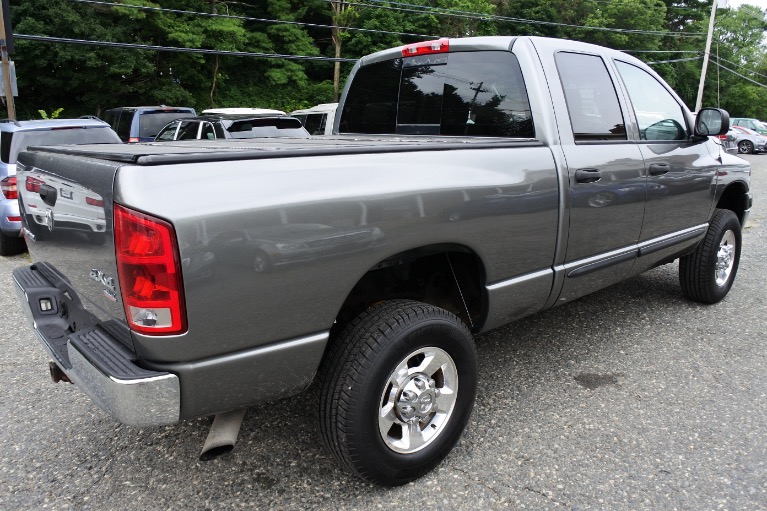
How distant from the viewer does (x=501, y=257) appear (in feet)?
8.73

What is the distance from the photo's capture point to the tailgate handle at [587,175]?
2937 mm

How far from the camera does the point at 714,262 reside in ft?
14.7

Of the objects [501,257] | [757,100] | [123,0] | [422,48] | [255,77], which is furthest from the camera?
[757,100]

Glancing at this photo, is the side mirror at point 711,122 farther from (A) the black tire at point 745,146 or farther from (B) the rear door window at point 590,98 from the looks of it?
(A) the black tire at point 745,146

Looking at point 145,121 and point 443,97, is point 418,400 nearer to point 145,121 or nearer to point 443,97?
point 443,97

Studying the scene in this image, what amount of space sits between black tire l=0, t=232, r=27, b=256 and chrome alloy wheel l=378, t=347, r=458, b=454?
6.41m

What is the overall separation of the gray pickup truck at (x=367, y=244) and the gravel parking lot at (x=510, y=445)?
31cm

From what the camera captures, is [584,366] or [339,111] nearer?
[584,366]

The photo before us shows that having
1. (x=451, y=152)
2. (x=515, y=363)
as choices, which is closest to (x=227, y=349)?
(x=451, y=152)

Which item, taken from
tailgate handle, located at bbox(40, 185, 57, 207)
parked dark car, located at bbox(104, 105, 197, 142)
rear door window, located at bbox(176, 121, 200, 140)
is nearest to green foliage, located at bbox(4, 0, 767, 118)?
parked dark car, located at bbox(104, 105, 197, 142)

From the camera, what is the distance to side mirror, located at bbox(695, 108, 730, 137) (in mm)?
Answer: 4020

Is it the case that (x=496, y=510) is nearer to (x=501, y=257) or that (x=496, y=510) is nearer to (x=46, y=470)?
(x=501, y=257)

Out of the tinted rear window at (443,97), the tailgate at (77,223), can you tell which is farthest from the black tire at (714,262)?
the tailgate at (77,223)

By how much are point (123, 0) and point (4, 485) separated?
24449 millimetres
